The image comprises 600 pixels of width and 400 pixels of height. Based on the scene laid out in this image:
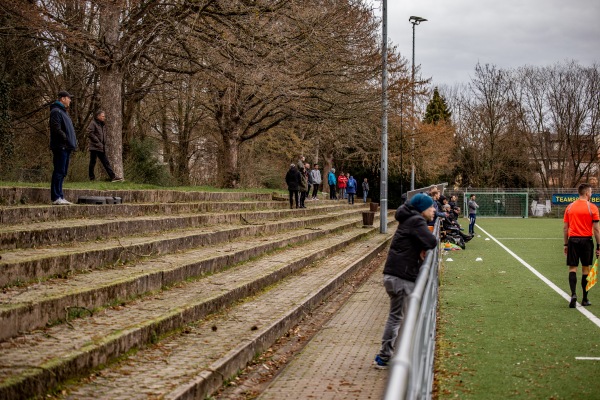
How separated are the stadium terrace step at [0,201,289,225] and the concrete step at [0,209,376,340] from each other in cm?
167

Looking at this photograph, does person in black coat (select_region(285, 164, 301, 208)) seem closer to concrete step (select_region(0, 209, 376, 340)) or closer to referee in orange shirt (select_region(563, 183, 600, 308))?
concrete step (select_region(0, 209, 376, 340))

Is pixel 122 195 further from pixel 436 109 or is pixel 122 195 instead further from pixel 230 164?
pixel 436 109

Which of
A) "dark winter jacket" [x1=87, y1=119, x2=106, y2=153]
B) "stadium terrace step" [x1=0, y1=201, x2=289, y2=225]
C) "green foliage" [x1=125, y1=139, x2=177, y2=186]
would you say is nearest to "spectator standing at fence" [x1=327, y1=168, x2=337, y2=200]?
"green foliage" [x1=125, y1=139, x2=177, y2=186]

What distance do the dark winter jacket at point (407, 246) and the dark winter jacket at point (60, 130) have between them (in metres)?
6.32

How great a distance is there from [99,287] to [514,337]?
535 cm

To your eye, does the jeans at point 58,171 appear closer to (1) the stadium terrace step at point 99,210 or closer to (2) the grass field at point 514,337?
(1) the stadium terrace step at point 99,210

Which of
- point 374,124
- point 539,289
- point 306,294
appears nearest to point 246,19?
point 306,294

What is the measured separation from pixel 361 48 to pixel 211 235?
583 inches

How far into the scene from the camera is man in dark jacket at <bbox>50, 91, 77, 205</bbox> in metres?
11.4

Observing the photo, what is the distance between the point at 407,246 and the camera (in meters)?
7.57

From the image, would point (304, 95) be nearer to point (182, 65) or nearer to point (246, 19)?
point (182, 65)

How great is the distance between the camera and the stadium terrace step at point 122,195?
11.1m

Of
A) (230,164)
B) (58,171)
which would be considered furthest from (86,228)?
(230,164)

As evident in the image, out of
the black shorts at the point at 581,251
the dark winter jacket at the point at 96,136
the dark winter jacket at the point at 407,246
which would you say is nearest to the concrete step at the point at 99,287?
the dark winter jacket at the point at 407,246
